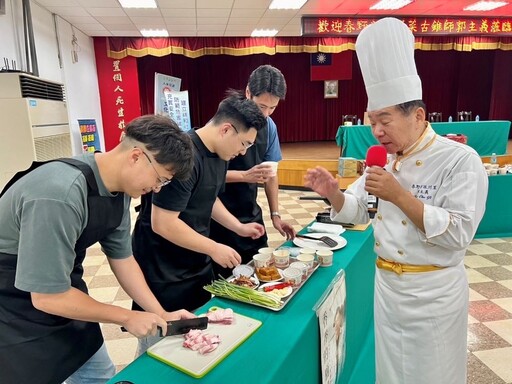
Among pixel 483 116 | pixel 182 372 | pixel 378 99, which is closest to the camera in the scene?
pixel 182 372

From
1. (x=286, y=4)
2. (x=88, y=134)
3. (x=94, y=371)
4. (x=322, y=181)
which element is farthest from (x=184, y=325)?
(x=88, y=134)

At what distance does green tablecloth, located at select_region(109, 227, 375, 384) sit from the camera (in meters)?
0.91

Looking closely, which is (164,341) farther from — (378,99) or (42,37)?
(42,37)

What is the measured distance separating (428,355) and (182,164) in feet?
3.25

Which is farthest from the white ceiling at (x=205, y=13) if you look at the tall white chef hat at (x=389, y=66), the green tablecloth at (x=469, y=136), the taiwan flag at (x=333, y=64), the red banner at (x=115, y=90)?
the tall white chef hat at (x=389, y=66)

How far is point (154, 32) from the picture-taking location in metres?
6.84

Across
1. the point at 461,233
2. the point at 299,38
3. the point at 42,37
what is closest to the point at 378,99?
the point at 461,233

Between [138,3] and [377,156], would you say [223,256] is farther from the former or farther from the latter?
[138,3]

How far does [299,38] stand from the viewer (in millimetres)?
7719

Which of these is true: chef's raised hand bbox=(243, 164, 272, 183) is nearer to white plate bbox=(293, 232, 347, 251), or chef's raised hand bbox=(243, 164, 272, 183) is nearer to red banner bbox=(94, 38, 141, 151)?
white plate bbox=(293, 232, 347, 251)

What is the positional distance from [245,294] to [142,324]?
1.19ft

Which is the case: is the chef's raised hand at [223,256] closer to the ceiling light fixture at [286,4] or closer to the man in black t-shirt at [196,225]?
the man in black t-shirt at [196,225]

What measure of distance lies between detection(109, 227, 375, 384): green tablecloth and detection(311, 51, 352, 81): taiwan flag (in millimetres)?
8224

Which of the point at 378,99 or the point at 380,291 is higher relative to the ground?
the point at 378,99
